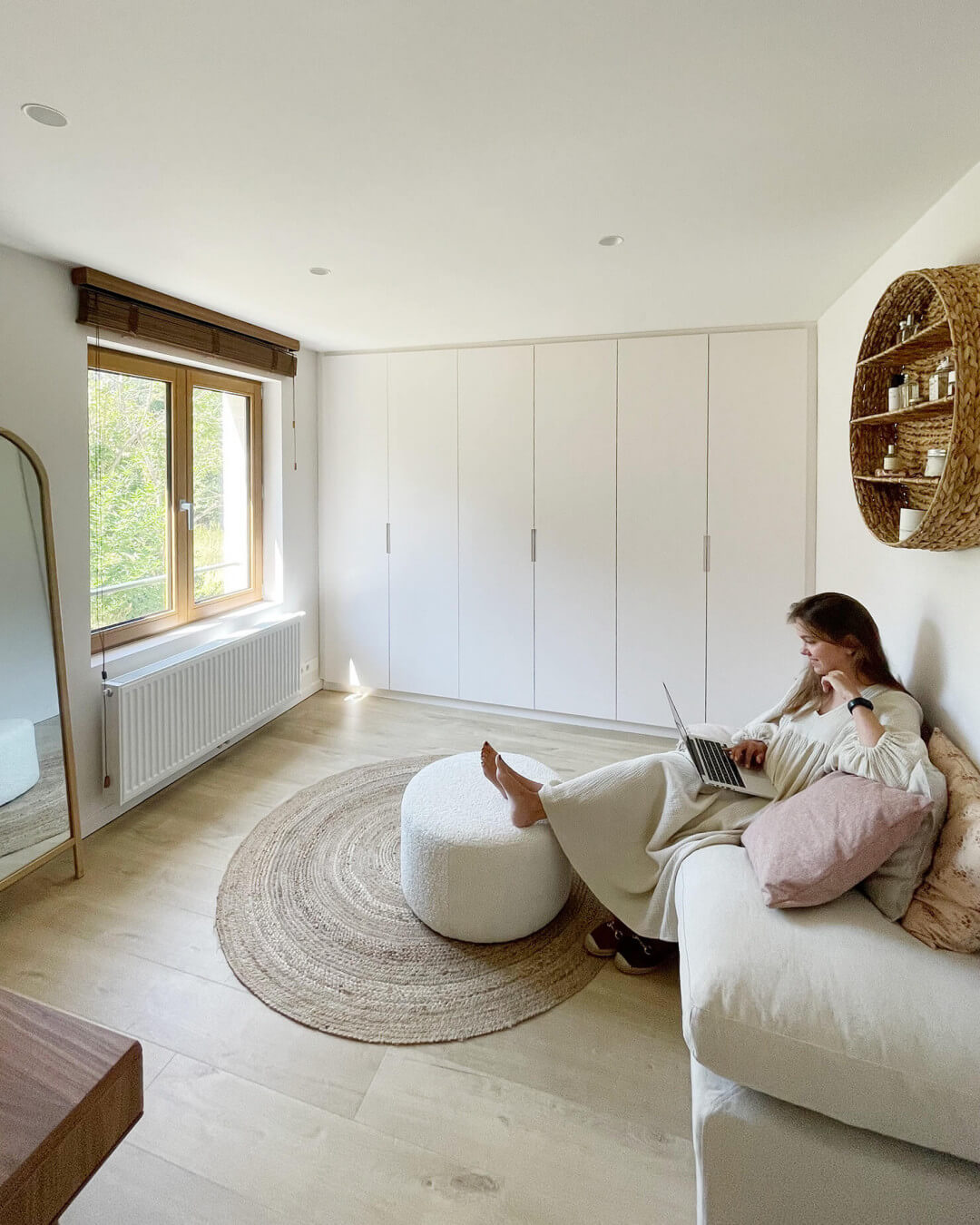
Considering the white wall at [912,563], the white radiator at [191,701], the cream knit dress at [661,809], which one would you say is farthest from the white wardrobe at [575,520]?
the cream knit dress at [661,809]

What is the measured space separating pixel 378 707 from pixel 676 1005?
9.46 feet

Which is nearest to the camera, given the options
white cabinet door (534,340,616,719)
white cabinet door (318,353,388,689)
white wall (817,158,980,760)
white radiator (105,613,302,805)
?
white wall (817,158,980,760)

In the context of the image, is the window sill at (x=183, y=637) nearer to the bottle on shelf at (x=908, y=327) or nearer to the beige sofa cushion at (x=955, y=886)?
the beige sofa cushion at (x=955, y=886)

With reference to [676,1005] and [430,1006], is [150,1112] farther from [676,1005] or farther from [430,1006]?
[676,1005]

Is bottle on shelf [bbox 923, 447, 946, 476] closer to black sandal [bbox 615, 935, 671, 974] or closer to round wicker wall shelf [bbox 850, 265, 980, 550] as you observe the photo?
round wicker wall shelf [bbox 850, 265, 980, 550]

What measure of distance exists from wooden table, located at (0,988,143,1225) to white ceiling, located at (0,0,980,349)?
175cm

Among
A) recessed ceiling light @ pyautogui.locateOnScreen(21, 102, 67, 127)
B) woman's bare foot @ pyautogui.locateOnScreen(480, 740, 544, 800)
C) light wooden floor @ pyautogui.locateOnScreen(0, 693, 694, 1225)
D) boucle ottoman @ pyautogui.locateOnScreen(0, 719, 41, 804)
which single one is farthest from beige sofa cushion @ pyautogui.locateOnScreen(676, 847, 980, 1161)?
recessed ceiling light @ pyautogui.locateOnScreen(21, 102, 67, 127)

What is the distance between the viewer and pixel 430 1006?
6.61ft

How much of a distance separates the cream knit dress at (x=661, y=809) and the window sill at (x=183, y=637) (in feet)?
6.97

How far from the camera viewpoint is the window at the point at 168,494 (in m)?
3.17

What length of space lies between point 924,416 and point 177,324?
315 centimetres

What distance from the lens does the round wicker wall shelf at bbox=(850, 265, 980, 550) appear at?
5.24 feet

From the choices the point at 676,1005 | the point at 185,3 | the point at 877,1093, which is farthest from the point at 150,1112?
the point at 185,3

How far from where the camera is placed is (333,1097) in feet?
5.65
